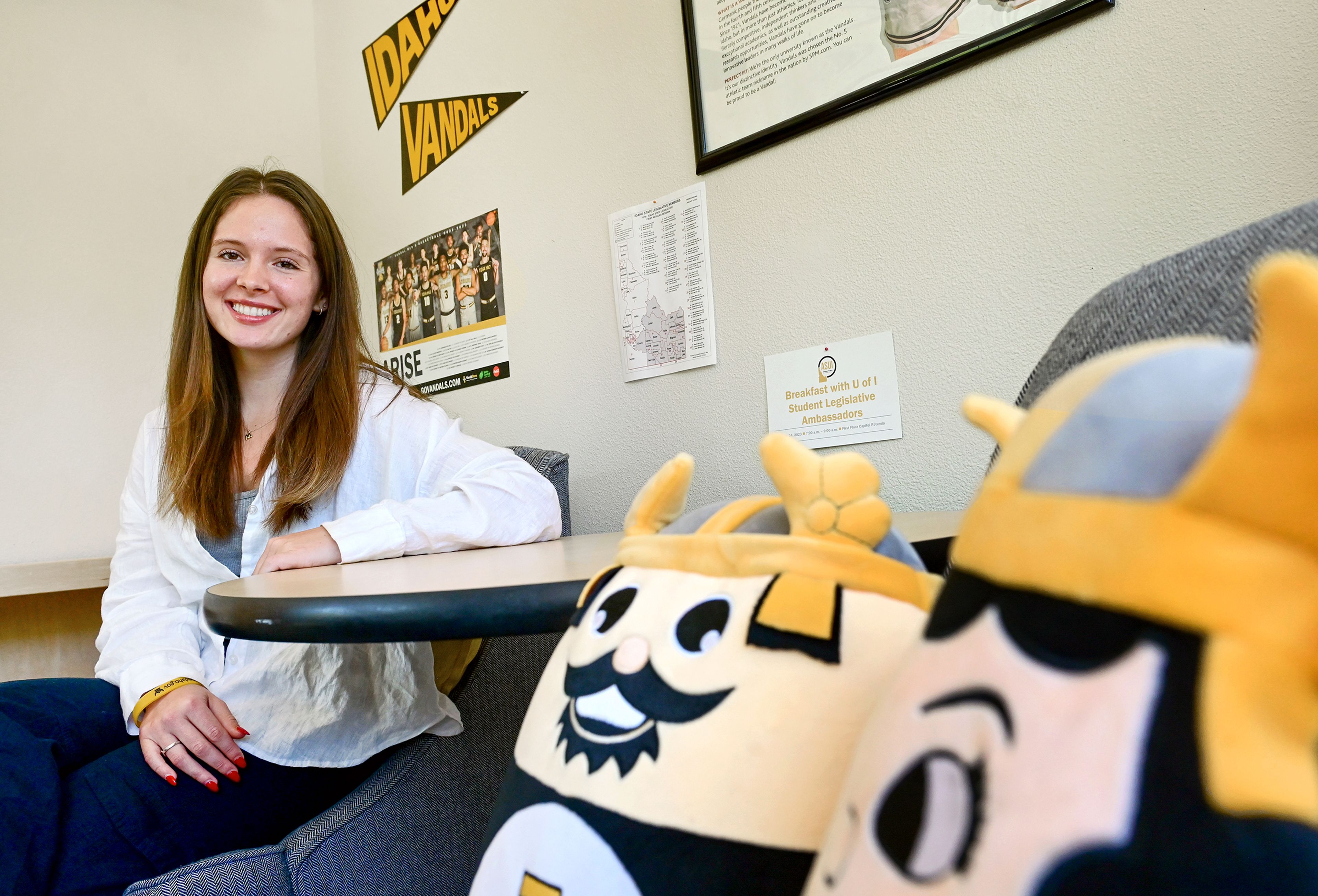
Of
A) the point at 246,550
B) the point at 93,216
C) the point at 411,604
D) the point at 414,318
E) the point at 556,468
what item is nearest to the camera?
the point at 411,604

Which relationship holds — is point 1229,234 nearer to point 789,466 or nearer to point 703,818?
point 789,466

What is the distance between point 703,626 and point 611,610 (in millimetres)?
56

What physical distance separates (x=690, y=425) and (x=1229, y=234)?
1027 millimetres

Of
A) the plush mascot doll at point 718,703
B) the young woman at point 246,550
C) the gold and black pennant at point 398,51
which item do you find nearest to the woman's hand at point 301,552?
the young woman at point 246,550

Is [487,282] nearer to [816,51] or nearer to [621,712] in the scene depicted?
[816,51]

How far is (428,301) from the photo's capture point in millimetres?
2039

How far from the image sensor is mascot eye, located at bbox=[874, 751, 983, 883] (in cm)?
19

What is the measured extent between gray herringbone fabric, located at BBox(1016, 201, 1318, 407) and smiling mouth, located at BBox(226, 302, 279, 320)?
113 cm

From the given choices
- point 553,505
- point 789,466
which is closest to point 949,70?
point 553,505

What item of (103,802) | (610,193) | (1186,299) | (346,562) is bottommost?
(103,802)

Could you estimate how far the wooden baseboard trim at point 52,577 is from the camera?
1.80 m

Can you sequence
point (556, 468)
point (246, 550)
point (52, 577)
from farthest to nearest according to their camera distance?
point (52, 577)
point (556, 468)
point (246, 550)

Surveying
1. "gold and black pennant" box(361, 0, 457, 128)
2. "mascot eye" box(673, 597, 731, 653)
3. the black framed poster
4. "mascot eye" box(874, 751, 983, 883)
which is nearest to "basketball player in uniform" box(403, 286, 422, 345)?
"gold and black pennant" box(361, 0, 457, 128)

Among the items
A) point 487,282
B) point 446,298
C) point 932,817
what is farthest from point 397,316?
point 932,817
